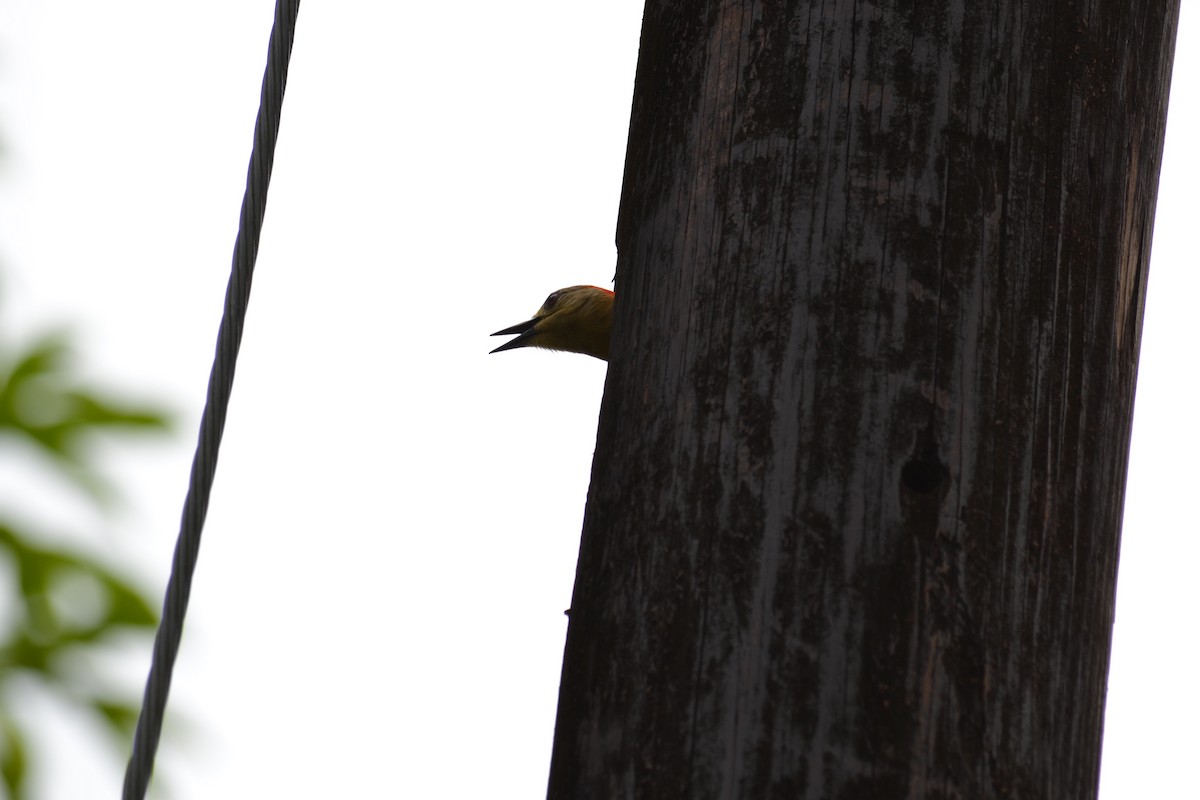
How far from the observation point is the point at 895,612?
6.57ft

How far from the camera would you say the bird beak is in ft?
15.5

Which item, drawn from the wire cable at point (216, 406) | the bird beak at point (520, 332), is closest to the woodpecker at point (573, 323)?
the bird beak at point (520, 332)

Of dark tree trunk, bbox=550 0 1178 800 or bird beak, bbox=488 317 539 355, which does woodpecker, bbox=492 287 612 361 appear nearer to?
bird beak, bbox=488 317 539 355

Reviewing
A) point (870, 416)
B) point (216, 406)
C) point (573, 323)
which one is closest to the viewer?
point (870, 416)

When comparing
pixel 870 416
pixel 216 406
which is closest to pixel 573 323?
pixel 216 406

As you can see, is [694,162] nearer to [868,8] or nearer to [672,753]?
[868,8]

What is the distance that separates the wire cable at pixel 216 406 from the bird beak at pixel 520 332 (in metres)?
2.19

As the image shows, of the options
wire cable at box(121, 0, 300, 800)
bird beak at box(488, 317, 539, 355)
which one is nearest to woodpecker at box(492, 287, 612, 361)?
bird beak at box(488, 317, 539, 355)

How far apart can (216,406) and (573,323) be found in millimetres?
2389

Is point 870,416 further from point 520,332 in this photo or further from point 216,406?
point 520,332

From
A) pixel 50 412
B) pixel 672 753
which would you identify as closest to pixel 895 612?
pixel 672 753

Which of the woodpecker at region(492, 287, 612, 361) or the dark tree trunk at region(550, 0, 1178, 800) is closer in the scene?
the dark tree trunk at region(550, 0, 1178, 800)

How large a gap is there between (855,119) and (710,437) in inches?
19.5

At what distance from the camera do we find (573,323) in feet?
15.1
